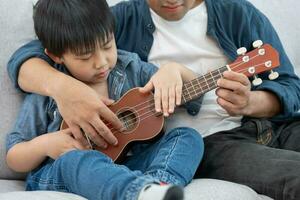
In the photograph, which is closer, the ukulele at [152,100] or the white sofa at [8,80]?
the white sofa at [8,80]

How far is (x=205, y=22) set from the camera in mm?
1518

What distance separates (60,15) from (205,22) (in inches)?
16.7

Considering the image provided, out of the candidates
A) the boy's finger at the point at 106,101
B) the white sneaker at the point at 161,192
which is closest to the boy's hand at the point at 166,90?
the boy's finger at the point at 106,101

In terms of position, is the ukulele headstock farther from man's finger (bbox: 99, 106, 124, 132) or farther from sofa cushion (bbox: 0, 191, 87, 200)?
sofa cushion (bbox: 0, 191, 87, 200)

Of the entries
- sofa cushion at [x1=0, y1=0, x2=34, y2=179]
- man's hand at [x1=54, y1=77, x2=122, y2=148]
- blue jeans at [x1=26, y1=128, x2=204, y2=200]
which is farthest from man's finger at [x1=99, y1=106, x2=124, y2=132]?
sofa cushion at [x1=0, y1=0, x2=34, y2=179]

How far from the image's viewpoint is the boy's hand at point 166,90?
4.26 ft

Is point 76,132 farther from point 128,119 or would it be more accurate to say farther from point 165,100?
point 165,100

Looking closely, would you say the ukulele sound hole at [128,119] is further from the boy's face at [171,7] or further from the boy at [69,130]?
the boy's face at [171,7]

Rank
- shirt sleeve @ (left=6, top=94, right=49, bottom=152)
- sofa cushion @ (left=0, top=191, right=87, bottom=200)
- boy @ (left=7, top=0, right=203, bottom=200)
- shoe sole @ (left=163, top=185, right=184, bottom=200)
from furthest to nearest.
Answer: shirt sleeve @ (left=6, top=94, right=49, bottom=152)
boy @ (left=7, top=0, right=203, bottom=200)
sofa cushion @ (left=0, top=191, right=87, bottom=200)
shoe sole @ (left=163, top=185, right=184, bottom=200)

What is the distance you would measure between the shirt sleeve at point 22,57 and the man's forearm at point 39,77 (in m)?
0.01

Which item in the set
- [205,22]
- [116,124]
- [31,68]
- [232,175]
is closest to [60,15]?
[31,68]

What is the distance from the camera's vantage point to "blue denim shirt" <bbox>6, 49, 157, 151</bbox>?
1404 mm

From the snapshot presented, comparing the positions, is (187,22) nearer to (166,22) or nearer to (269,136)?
(166,22)

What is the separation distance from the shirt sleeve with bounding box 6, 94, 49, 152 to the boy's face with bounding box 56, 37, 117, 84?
134 millimetres
